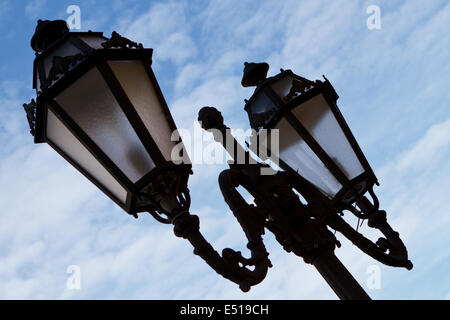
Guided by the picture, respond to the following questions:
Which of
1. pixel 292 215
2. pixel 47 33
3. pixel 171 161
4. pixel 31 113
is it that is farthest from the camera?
pixel 47 33

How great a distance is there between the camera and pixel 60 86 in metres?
3.39

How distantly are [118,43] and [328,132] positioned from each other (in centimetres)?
151

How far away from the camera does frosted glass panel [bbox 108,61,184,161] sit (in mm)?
3354

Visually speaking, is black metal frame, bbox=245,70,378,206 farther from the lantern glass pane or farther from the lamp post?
the lantern glass pane

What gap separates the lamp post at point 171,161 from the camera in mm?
3203

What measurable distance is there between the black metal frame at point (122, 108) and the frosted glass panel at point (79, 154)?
0.11 ft

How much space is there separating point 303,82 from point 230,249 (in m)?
1.65

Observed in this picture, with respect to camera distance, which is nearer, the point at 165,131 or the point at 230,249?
the point at 230,249

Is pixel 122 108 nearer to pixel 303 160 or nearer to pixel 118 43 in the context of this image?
pixel 118 43

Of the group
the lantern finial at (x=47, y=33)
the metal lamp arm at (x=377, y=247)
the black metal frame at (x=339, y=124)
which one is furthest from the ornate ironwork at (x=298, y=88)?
the lantern finial at (x=47, y=33)

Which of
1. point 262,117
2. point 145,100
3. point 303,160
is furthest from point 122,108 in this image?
point 303,160

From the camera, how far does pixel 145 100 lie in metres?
3.48
